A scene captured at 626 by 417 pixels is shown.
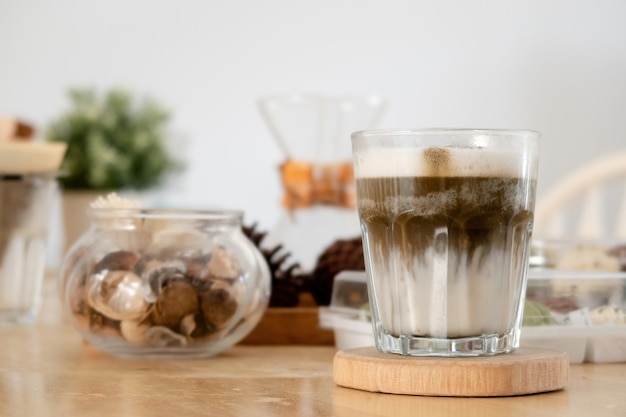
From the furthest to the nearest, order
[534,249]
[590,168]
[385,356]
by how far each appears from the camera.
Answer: [590,168] < [534,249] < [385,356]

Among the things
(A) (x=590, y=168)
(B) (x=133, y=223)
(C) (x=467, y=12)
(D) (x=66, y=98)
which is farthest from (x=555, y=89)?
(B) (x=133, y=223)

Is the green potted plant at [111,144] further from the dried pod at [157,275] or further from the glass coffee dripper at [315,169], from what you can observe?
the dried pod at [157,275]

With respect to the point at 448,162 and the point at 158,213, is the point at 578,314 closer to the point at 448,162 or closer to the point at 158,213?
the point at 448,162

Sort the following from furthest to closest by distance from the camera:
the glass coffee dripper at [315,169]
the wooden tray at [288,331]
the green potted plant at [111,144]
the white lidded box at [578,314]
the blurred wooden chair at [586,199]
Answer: the green potted plant at [111,144] → the blurred wooden chair at [586,199] → the glass coffee dripper at [315,169] → the wooden tray at [288,331] → the white lidded box at [578,314]

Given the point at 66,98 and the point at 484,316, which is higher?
the point at 66,98

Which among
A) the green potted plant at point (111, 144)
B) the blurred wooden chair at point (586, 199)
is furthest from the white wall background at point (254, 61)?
the blurred wooden chair at point (586, 199)

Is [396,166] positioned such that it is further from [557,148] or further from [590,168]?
[557,148]

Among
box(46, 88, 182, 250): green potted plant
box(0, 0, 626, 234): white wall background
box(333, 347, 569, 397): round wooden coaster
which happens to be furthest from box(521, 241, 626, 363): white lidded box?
box(0, 0, 626, 234): white wall background
